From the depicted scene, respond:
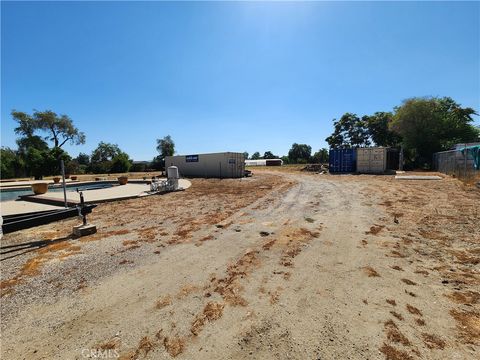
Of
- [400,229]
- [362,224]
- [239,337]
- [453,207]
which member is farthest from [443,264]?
[453,207]

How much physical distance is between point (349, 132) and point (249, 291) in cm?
5726

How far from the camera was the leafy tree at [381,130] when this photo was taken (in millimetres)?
44969

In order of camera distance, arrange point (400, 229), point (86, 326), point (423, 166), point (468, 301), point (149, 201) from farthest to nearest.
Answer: point (423, 166) < point (149, 201) < point (400, 229) < point (468, 301) < point (86, 326)

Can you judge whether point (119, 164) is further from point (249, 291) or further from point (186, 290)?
point (249, 291)

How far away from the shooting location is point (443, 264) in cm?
455

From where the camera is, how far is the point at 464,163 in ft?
59.6

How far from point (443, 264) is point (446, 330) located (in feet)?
7.14

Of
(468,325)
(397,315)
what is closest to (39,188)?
(397,315)

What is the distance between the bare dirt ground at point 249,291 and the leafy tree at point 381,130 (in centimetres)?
4417

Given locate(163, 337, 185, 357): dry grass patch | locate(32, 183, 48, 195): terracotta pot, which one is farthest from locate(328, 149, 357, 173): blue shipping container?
locate(163, 337, 185, 357): dry grass patch

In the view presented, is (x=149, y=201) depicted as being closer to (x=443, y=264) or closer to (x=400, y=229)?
(x=400, y=229)

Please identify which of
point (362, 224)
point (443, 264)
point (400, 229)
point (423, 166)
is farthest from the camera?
point (423, 166)

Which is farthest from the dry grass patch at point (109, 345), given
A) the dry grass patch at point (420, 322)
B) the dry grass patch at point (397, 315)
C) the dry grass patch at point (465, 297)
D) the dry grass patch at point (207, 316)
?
the dry grass patch at point (465, 297)

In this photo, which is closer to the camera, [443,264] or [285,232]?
[443,264]
